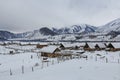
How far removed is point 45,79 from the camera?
2144cm

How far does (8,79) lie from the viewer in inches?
917

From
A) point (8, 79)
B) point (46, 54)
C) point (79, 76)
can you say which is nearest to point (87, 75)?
point (79, 76)

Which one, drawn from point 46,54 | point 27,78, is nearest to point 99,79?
point 27,78

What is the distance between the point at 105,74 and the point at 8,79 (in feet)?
36.6

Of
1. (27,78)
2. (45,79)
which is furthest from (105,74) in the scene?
(27,78)

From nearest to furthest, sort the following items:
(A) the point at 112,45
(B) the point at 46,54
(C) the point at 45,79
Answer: (C) the point at 45,79 < (B) the point at 46,54 < (A) the point at 112,45

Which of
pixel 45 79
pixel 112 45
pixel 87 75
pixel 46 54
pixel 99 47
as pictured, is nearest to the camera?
pixel 45 79

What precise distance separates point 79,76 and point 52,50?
4272cm

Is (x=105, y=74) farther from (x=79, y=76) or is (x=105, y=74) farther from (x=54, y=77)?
(x=54, y=77)

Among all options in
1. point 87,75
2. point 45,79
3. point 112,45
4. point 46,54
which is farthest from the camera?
point 112,45

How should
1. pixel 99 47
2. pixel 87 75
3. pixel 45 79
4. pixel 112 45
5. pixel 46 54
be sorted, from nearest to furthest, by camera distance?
pixel 45 79
pixel 87 75
pixel 46 54
pixel 112 45
pixel 99 47

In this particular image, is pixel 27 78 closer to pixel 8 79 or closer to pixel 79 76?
pixel 8 79

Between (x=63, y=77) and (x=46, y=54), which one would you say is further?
(x=46, y=54)

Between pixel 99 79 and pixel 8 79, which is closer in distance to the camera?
pixel 99 79
